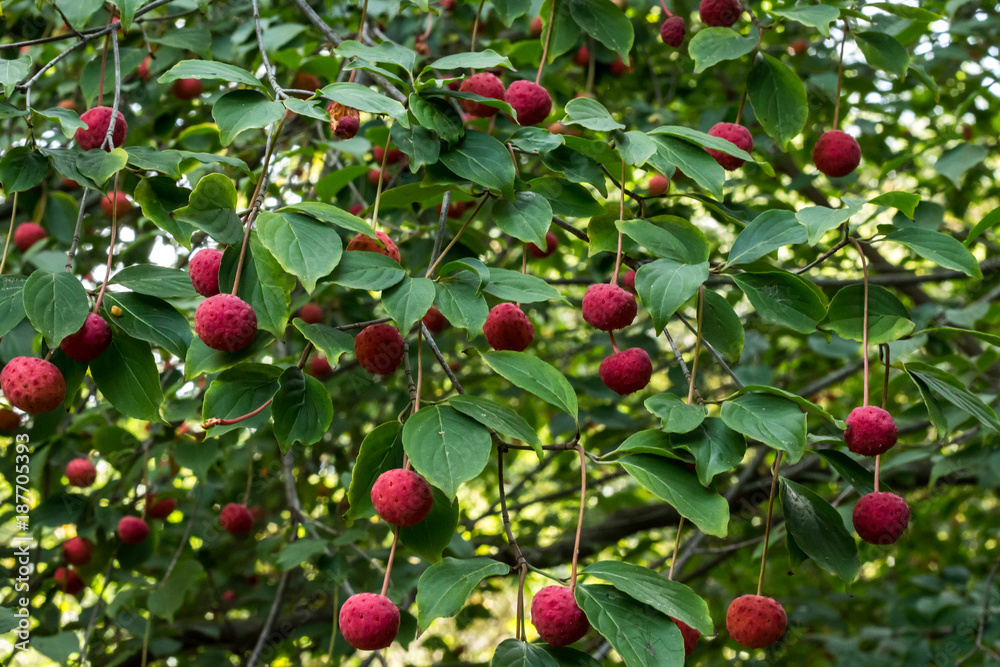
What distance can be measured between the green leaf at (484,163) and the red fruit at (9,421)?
1.66 metres

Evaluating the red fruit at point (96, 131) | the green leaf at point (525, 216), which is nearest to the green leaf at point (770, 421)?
the green leaf at point (525, 216)

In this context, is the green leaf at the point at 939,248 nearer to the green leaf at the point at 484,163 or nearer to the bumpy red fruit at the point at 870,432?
the bumpy red fruit at the point at 870,432

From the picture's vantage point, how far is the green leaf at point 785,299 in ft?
3.74

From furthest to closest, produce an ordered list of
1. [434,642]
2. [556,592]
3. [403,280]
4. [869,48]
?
[434,642]
[869,48]
[403,280]
[556,592]

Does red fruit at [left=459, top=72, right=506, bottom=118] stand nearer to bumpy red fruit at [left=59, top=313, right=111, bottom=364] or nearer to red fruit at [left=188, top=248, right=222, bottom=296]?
red fruit at [left=188, top=248, right=222, bottom=296]

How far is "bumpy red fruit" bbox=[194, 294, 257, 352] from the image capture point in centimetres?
102

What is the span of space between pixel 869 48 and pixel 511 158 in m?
0.93

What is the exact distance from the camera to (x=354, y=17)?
8.17ft

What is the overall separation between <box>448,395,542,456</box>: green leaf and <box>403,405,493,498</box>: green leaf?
0.04ft

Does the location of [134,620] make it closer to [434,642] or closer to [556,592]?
[434,642]

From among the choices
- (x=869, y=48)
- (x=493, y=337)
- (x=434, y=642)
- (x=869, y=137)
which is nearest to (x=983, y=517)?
(x=869, y=137)

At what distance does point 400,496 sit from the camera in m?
0.96

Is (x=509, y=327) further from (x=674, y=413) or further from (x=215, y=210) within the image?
(x=215, y=210)

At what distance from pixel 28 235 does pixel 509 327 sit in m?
1.97
